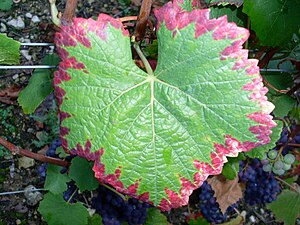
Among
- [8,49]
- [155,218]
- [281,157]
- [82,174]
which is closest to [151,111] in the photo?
[8,49]

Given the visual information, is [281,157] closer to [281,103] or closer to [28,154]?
[281,103]

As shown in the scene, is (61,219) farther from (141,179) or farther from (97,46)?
(97,46)

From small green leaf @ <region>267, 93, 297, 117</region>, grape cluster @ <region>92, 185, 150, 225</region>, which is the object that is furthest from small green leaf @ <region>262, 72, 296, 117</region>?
grape cluster @ <region>92, 185, 150, 225</region>

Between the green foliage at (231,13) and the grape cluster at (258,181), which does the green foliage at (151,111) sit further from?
the grape cluster at (258,181)

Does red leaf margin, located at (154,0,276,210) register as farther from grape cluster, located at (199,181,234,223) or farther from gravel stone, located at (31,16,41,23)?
gravel stone, located at (31,16,41,23)

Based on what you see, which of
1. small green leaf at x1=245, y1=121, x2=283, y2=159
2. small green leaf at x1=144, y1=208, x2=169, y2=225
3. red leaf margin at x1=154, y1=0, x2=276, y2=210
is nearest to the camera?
red leaf margin at x1=154, y1=0, x2=276, y2=210

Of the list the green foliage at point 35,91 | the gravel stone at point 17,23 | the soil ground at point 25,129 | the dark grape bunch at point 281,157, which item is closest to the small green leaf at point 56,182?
the green foliage at point 35,91
